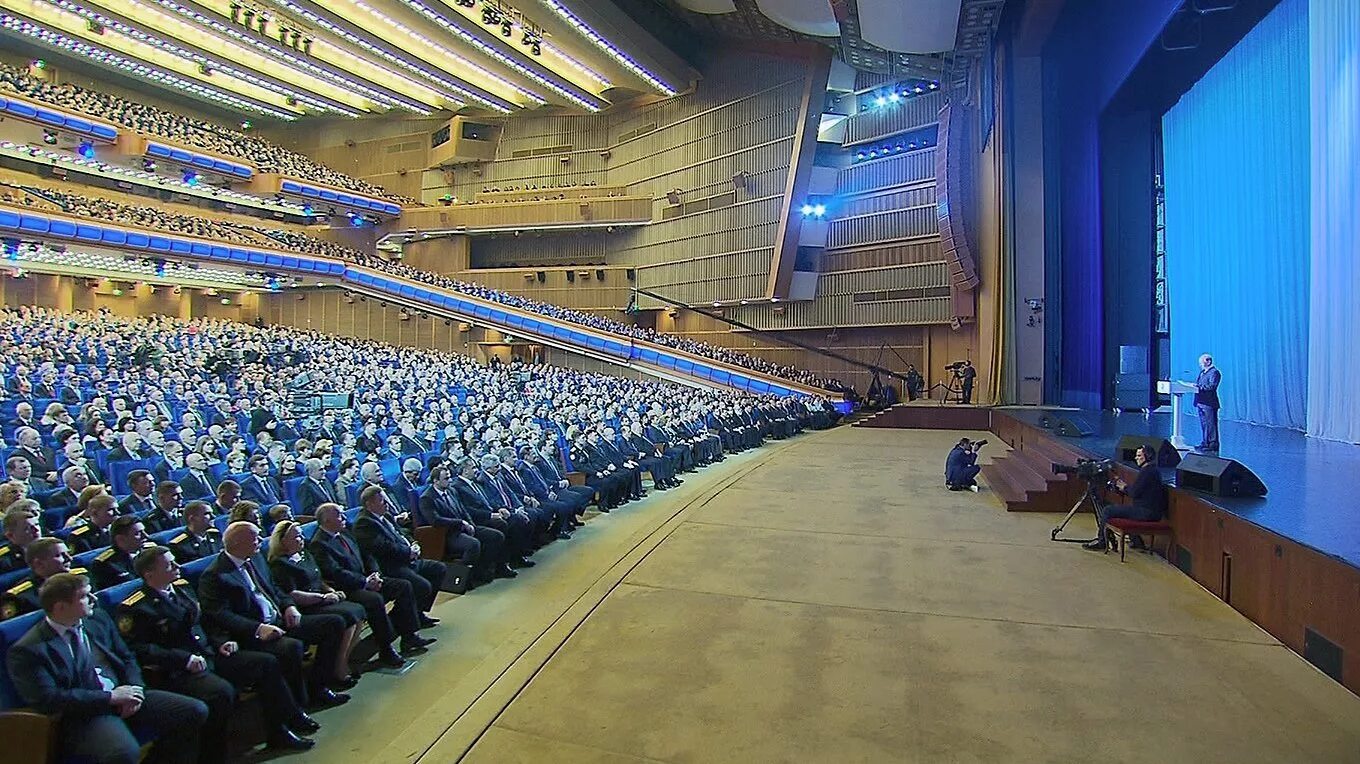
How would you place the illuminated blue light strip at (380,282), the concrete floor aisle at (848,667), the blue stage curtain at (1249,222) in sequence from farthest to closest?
the illuminated blue light strip at (380,282)
the blue stage curtain at (1249,222)
the concrete floor aisle at (848,667)

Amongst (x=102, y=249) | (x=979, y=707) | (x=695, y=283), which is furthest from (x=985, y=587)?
(x=102, y=249)

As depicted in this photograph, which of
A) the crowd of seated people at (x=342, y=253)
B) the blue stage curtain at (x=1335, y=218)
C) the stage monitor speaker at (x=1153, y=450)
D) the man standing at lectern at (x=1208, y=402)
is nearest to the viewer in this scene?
the stage monitor speaker at (x=1153, y=450)

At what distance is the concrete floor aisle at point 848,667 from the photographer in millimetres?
3139

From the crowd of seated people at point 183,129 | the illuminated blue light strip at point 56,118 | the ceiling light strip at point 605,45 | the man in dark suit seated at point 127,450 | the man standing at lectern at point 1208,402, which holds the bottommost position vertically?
the man in dark suit seated at point 127,450

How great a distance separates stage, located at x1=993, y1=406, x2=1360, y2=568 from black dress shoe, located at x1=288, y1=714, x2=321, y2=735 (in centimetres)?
442

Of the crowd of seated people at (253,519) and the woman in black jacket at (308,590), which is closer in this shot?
the crowd of seated people at (253,519)

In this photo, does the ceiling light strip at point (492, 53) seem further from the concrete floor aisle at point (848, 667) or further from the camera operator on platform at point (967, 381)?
the concrete floor aisle at point (848, 667)

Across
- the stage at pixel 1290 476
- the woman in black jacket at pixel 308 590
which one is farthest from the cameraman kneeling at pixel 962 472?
the woman in black jacket at pixel 308 590

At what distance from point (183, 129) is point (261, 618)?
34268mm

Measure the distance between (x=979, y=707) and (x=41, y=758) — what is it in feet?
11.0

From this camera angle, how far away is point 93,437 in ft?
25.4

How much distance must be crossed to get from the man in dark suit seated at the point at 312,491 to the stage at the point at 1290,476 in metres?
5.82

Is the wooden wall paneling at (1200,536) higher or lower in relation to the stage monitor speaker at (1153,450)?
lower

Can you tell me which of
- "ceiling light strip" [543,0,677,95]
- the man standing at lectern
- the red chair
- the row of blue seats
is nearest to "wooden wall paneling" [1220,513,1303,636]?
the red chair
